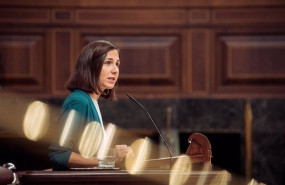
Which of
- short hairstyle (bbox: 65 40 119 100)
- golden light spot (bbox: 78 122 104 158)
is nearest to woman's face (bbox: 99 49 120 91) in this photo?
short hairstyle (bbox: 65 40 119 100)

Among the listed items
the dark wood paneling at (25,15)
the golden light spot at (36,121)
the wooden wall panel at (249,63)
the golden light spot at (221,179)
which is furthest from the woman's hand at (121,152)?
the dark wood paneling at (25,15)

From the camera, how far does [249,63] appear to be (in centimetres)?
429

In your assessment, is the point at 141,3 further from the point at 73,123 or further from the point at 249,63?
the point at 73,123

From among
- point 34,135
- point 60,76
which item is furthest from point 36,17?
point 34,135

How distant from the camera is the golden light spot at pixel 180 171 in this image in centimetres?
176

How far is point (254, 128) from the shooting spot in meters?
4.25

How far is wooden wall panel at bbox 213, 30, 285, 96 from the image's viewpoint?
427 centimetres

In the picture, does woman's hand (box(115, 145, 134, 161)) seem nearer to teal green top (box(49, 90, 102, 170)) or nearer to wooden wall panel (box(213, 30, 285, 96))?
teal green top (box(49, 90, 102, 170))

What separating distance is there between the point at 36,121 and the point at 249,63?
156cm

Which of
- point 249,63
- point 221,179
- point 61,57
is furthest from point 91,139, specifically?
point 249,63

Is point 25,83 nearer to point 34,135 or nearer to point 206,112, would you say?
point 34,135

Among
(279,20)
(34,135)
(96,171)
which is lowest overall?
(34,135)

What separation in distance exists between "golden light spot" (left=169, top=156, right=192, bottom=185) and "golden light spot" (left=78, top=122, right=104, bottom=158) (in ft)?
1.09

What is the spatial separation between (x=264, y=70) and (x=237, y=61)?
0.66ft
